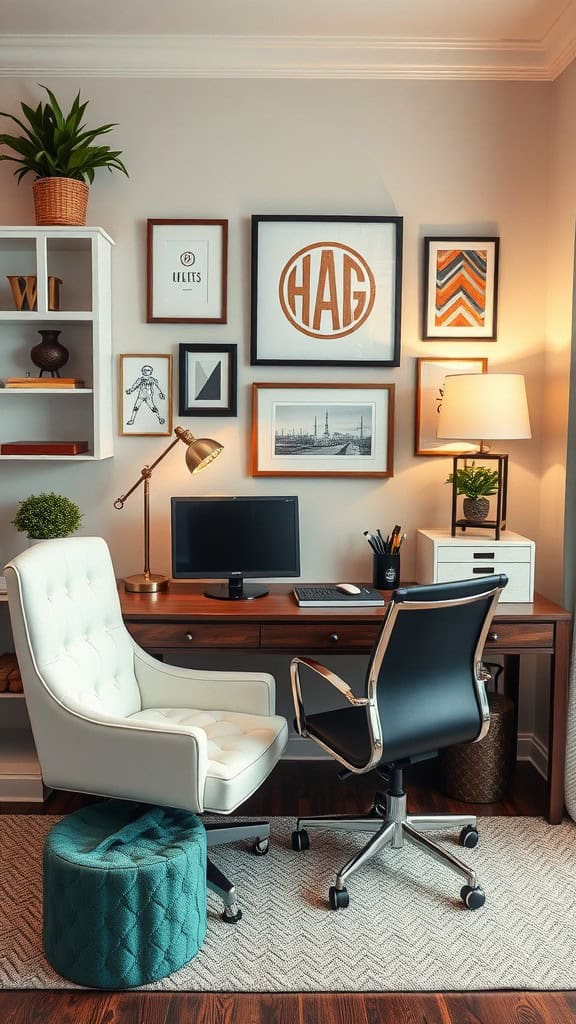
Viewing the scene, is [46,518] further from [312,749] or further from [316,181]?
[316,181]

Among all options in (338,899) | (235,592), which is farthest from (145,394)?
(338,899)

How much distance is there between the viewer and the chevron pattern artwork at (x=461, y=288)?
3.30 m

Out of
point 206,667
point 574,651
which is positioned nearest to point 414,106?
point 574,651

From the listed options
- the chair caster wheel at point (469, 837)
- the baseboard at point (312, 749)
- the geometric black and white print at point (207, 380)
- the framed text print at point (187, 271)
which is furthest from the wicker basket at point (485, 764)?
the framed text print at point (187, 271)

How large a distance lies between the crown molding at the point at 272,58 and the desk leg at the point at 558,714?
2.15 meters

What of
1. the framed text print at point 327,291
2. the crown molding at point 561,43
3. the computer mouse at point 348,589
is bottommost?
the computer mouse at point 348,589

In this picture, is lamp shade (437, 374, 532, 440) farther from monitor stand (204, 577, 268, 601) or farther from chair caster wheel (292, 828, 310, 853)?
chair caster wheel (292, 828, 310, 853)

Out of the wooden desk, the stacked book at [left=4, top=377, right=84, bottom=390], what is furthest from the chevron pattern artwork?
the stacked book at [left=4, top=377, right=84, bottom=390]

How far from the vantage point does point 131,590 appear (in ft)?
10.3

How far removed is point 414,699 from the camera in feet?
7.80

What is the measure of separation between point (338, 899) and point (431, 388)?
6.29 ft

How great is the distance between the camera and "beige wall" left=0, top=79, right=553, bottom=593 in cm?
326

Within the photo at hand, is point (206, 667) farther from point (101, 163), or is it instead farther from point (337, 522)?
point (101, 163)

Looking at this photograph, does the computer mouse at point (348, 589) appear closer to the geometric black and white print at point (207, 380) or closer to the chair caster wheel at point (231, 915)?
the geometric black and white print at point (207, 380)
